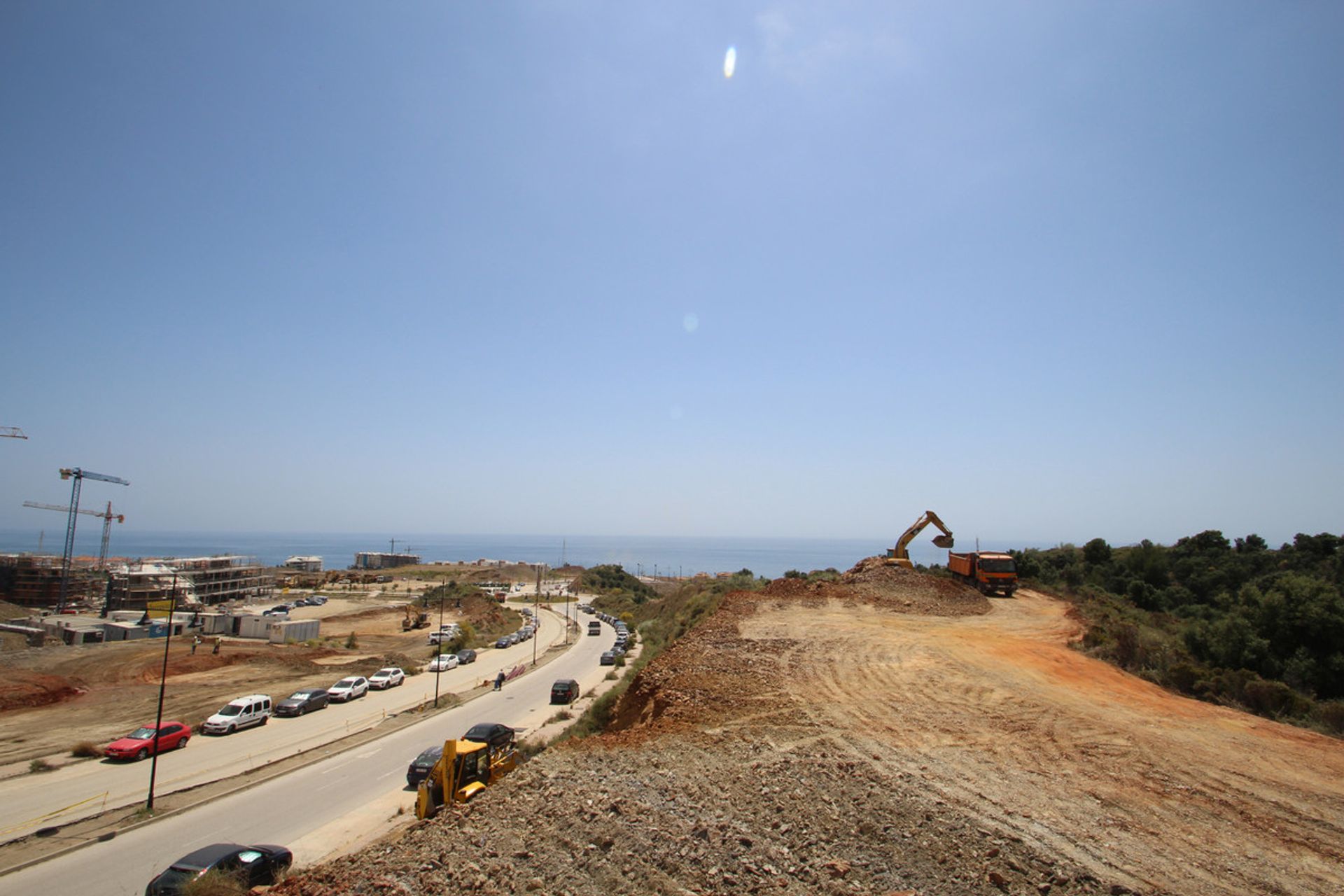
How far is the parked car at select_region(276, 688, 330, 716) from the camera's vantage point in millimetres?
30859

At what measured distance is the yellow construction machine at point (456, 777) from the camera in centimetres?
1373

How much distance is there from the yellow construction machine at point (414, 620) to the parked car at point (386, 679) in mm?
28963

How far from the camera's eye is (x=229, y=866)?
1240 cm

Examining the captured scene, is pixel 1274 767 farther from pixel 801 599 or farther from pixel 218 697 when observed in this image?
pixel 218 697

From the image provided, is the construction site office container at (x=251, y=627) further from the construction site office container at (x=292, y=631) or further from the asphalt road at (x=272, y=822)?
the asphalt road at (x=272, y=822)

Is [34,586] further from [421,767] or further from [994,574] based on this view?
[994,574]

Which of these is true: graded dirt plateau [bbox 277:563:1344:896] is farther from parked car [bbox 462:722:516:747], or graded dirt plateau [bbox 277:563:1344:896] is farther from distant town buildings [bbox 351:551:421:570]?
distant town buildings [bbox 351:551:421:570]

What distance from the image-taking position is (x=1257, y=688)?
1753 cm

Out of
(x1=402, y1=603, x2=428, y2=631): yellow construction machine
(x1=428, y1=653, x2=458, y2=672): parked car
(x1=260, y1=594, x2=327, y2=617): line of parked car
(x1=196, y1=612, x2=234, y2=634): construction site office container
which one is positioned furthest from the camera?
(x1=260, y1=594, x2=327, y2=617): line of parked car

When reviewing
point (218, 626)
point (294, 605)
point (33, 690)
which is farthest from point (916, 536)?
point (294, 605)

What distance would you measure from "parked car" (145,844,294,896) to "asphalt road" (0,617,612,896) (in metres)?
2.02

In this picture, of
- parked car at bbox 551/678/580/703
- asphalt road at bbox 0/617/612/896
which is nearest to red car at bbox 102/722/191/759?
asphalt road at bbox 0/617/612/896

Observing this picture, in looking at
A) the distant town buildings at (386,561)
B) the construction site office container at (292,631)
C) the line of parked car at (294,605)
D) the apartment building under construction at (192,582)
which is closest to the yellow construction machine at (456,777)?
the construction site office container at (292,631)

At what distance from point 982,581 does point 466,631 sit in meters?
44.3
